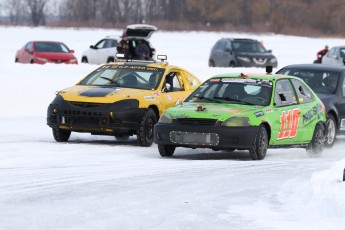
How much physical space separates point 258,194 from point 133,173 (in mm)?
2148

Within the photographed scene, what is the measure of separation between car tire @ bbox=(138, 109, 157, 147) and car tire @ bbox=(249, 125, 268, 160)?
240 centimetres

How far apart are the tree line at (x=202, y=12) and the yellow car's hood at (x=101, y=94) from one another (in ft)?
323

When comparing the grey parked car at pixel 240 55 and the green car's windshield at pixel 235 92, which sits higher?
the green car's windshield at pixel 235 92

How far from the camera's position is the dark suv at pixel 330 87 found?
1827 centimetres

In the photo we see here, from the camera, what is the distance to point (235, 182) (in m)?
11.6

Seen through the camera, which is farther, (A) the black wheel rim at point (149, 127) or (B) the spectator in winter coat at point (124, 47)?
(B) the spectator in winter coat at point (124, 47)

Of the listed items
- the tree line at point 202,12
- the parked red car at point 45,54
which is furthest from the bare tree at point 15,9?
the parked red car at point 45,54

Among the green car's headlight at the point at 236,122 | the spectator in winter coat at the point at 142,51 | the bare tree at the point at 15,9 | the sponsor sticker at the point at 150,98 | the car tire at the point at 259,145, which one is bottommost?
the bare tree at the point at 15,9

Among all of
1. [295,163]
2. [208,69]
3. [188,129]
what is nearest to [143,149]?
[188,129]

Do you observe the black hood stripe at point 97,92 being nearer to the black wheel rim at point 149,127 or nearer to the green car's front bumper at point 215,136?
the black wheel rim at point 149,127

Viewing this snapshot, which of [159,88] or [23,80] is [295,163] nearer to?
[159,88]

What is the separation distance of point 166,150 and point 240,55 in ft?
86.5

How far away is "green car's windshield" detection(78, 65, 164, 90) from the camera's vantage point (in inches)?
686

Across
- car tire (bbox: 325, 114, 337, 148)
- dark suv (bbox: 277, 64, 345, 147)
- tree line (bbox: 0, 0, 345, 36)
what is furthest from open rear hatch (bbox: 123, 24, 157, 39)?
tree line (bbox: 0, 0, 345, 36)
